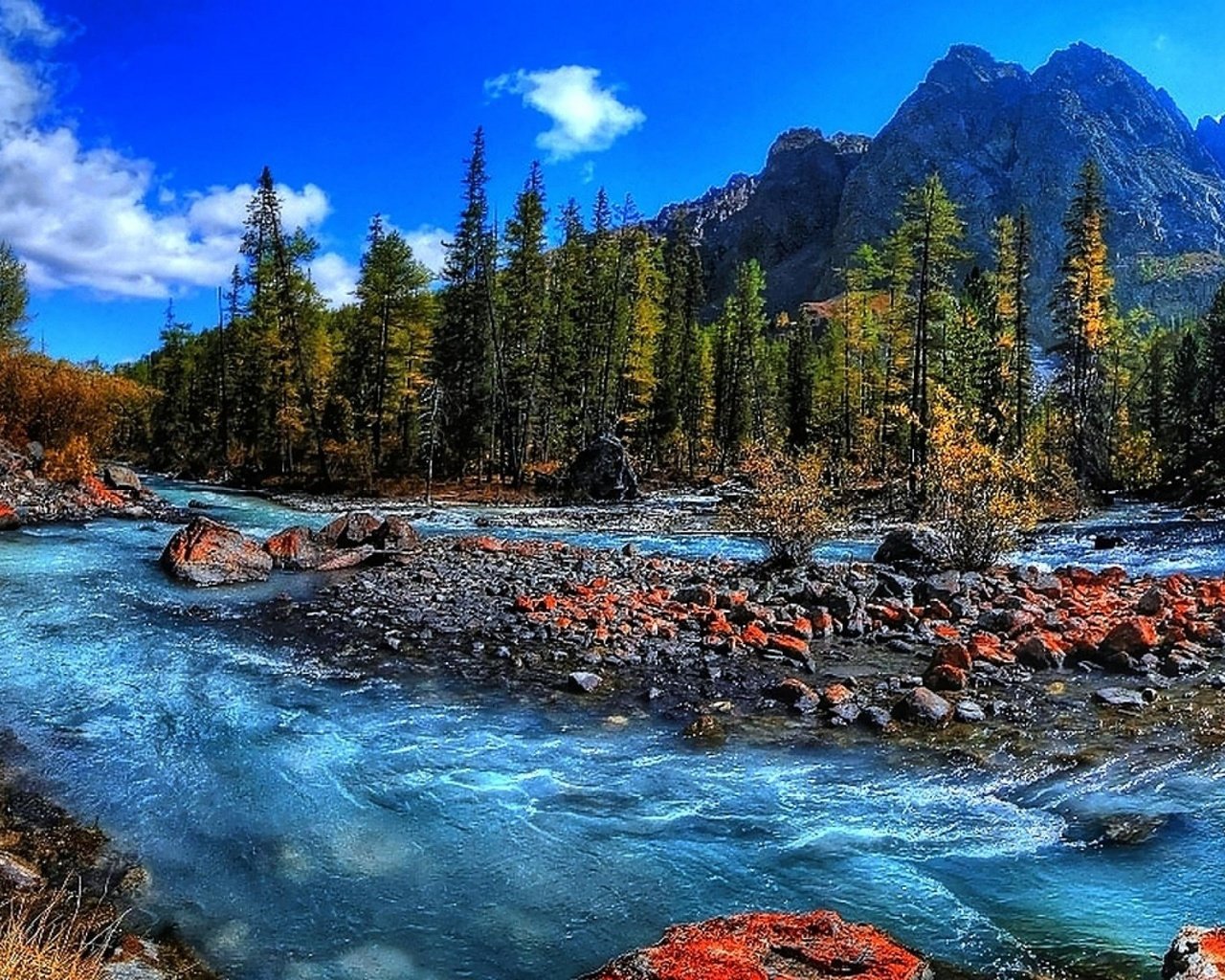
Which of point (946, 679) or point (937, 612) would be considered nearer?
point (946, 679)

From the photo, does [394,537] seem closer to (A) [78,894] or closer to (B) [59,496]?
(B) [59,496]

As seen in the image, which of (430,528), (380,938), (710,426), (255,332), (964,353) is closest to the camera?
(380,938)

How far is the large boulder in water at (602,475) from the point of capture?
136 feet

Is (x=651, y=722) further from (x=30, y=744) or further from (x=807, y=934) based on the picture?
(x=30, y=744)

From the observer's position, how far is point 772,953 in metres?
4.66

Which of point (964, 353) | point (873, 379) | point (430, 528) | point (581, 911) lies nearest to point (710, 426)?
point (873, 379)

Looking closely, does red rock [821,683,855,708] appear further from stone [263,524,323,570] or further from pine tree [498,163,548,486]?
pine tree [498,163,548,486]

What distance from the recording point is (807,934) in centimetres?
488

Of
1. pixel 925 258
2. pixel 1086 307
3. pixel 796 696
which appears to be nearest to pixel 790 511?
pixel 796 696

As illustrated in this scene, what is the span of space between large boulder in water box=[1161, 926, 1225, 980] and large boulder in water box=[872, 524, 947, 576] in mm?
16166

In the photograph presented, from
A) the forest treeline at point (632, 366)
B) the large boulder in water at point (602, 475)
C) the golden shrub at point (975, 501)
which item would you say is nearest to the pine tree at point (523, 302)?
the forest treeline at point (632, 366)

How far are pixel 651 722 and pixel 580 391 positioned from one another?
145 ft

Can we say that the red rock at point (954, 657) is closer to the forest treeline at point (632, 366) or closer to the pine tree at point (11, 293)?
the forest treeline at point (632, 366)

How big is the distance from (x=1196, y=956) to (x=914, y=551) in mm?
17355
